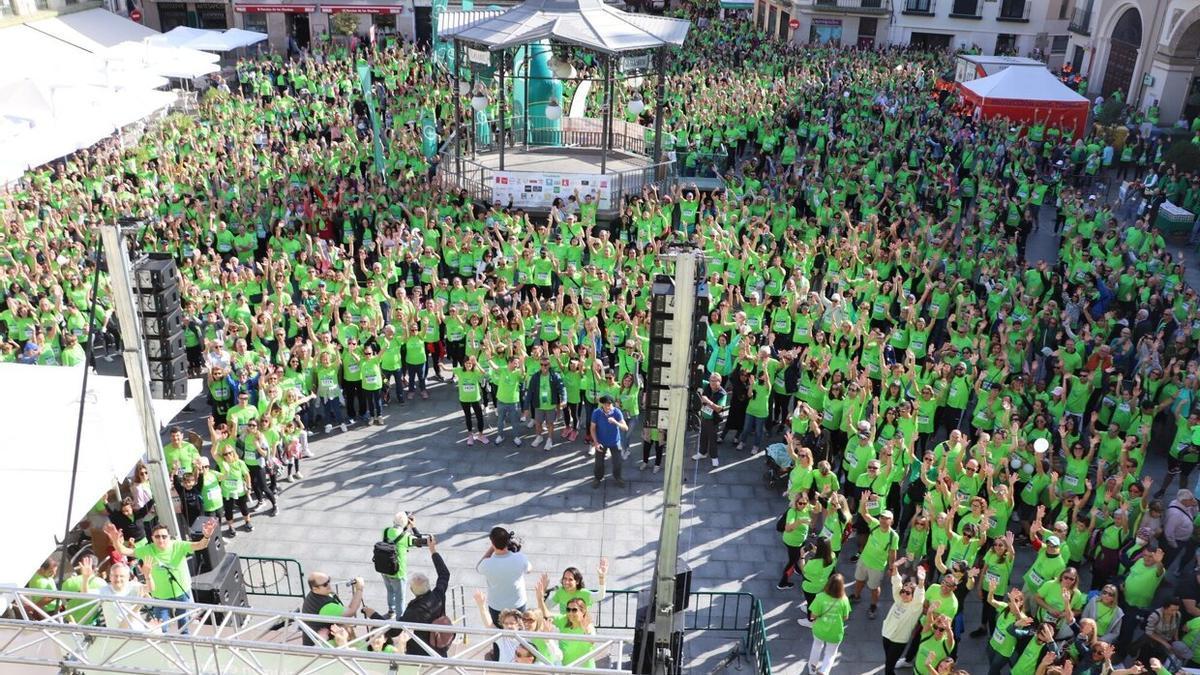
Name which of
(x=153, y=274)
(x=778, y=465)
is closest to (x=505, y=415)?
(x=778, y=465)

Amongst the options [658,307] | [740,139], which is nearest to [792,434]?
[658,307]

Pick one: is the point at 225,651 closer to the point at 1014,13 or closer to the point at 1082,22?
the point at 1082,22

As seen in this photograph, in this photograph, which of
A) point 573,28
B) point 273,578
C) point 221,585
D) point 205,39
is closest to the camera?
point 221,585

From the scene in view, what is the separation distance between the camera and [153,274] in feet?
26.2

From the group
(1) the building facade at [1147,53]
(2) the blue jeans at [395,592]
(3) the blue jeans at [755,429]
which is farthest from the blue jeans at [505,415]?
(1) the building facade at [1147,53]

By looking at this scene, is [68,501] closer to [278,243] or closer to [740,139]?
[278,243]

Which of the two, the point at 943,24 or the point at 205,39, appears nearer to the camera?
the point at 205,39

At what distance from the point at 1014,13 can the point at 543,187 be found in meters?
37.9

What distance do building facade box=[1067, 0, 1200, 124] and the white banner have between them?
71.1ft

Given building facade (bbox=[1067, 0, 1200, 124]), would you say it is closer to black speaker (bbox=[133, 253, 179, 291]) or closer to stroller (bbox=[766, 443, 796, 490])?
stroller (bbox=[766, 443, 796, 490])

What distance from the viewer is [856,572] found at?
997 cm

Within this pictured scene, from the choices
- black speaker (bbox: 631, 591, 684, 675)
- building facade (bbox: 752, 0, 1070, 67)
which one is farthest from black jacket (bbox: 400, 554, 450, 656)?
building facade (bbox: 752, 0, 1070, 67)

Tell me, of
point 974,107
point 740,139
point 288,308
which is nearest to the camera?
point 288,308

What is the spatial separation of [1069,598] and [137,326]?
857 cm
